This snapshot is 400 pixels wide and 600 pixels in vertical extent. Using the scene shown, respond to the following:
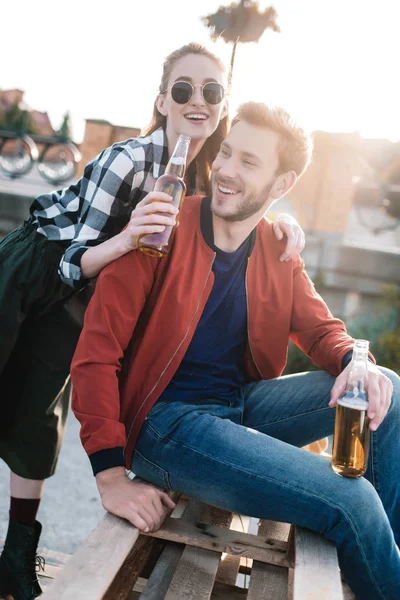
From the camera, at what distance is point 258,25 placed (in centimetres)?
562

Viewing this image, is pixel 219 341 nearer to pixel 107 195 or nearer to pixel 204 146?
pixel 107 195

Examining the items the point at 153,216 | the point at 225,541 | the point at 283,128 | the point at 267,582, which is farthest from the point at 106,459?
the point at 283,128

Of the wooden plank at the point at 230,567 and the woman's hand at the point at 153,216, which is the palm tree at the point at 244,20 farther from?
the wooden plank at the point at 230,567

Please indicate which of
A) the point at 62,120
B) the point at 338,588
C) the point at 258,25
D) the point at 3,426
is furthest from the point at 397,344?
the point at 62,120

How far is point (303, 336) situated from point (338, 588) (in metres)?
1.03

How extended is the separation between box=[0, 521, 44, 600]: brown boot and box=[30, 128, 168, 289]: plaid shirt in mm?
1007

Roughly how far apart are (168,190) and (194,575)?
1.15 m

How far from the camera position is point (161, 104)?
95.9 inches

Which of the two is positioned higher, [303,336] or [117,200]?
[117,200]

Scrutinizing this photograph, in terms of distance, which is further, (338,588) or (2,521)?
(2,521)

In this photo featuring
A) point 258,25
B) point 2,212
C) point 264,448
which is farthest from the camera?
point 2,212

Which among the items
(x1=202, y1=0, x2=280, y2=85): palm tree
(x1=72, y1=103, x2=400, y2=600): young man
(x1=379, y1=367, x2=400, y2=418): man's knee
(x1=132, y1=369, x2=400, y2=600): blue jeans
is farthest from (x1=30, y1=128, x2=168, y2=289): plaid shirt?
(x1=202, y1=0, x2=280, y2=85): palm tree

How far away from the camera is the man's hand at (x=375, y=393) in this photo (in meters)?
1.84

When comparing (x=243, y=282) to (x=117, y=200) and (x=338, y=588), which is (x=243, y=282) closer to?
(x=117, y=200)
